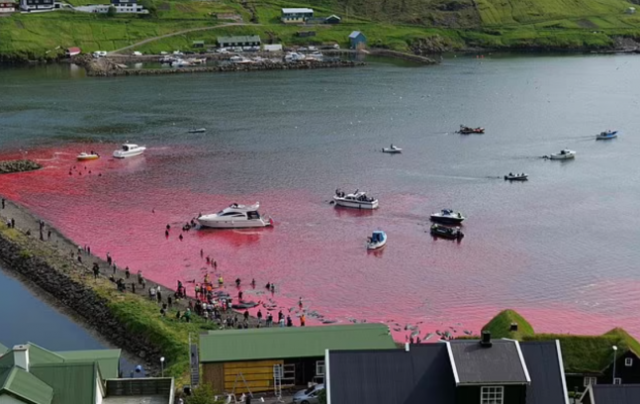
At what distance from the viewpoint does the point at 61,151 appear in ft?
308

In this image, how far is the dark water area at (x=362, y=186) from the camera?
5566 centimetres

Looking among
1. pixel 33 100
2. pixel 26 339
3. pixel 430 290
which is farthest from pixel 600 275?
pixel 33 100

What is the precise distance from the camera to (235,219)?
67.9 m

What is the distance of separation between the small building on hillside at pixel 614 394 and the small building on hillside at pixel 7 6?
17069 centimetres

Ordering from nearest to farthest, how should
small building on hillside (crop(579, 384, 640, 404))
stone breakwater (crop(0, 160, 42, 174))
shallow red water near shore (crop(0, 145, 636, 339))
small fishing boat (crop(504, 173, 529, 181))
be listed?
small building on hillside (crop(579, 384, 640, 404)) < shallow red water near shore (crop(0, 145, 636, 339)) < small fishing boat (crop(504, 173, 529, 181)) < stone breakwater (crop(0, 160, 42, 174))

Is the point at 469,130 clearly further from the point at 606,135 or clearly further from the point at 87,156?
the point at 87,156

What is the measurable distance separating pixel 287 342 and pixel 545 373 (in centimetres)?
1213

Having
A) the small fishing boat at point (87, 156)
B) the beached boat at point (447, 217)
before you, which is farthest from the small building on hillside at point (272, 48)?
the beached boat at point (447, 217)

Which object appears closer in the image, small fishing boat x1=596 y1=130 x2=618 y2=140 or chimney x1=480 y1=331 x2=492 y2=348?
chimney x1=480 y1=331 x2=492 y2=348

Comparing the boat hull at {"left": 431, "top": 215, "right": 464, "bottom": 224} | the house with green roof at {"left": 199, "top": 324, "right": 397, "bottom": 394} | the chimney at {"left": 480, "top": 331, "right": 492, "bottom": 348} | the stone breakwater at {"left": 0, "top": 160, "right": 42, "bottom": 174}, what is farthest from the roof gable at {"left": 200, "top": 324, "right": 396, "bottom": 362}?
the stone breakwater at {"left": 0, "top": 160, "right": 42, "bottom": 174}

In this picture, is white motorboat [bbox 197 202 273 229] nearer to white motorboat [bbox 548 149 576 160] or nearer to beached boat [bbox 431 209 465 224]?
beached boat [bbox 431 209 465 224]

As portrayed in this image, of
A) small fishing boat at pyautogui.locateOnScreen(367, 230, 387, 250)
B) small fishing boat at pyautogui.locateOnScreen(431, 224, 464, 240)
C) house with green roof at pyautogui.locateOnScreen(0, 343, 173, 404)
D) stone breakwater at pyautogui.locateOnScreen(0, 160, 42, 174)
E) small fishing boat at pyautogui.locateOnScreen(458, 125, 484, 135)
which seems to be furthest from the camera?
small fishing boat at pyautogui.locateOnScreen(458, 125, 484, 135)

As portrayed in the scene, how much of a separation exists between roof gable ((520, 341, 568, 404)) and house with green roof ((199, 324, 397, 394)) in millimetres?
8820

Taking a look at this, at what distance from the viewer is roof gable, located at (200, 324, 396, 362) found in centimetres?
3734
